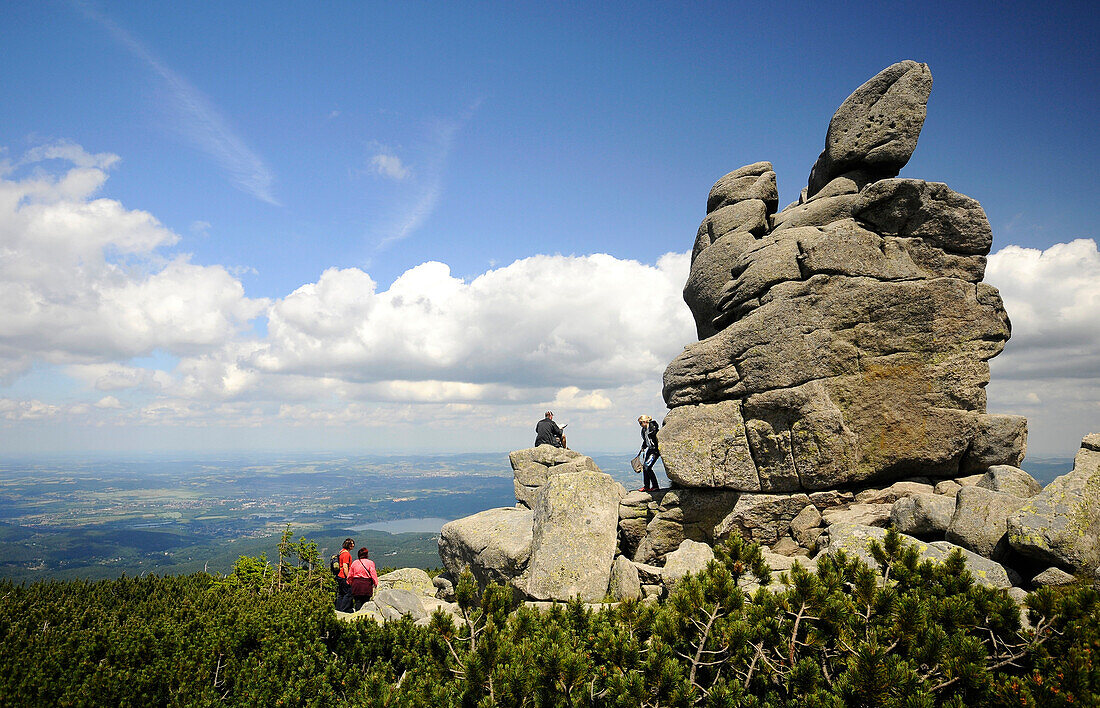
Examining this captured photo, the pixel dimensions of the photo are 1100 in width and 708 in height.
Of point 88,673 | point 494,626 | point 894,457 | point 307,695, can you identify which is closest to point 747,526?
point 894,457

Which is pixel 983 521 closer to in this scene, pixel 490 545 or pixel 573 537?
pixel 573 537

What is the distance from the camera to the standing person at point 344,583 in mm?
16922

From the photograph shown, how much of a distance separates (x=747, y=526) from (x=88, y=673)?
54.3 ft

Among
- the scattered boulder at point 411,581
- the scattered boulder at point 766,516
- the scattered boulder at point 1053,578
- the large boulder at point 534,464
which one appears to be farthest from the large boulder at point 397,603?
the scattered boulder at point 1053,578

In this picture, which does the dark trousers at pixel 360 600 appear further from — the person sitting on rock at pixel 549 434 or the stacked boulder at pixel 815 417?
the person sitting on rock at pixel 549 434

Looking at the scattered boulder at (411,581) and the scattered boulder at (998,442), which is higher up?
the scattered boulder at (998,442)

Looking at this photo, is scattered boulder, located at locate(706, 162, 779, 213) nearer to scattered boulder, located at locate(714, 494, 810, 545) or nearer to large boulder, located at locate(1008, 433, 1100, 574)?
scattered boulder, located at locate(714, 494, 810, 545)

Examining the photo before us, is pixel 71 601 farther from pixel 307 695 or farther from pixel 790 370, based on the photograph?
pixel 790 370

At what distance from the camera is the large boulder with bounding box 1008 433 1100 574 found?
1082 centimetres

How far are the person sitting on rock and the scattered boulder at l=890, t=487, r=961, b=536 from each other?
15.3 m

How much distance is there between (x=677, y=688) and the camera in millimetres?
6445

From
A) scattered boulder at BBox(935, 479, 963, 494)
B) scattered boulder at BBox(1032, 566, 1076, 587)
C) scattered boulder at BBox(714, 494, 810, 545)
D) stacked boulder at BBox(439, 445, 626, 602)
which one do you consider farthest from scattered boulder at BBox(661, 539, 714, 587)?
scattered boulder at BBox(935, 479, 963, 494)

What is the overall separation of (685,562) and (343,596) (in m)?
11.2

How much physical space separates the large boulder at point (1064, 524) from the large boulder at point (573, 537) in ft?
32.5
